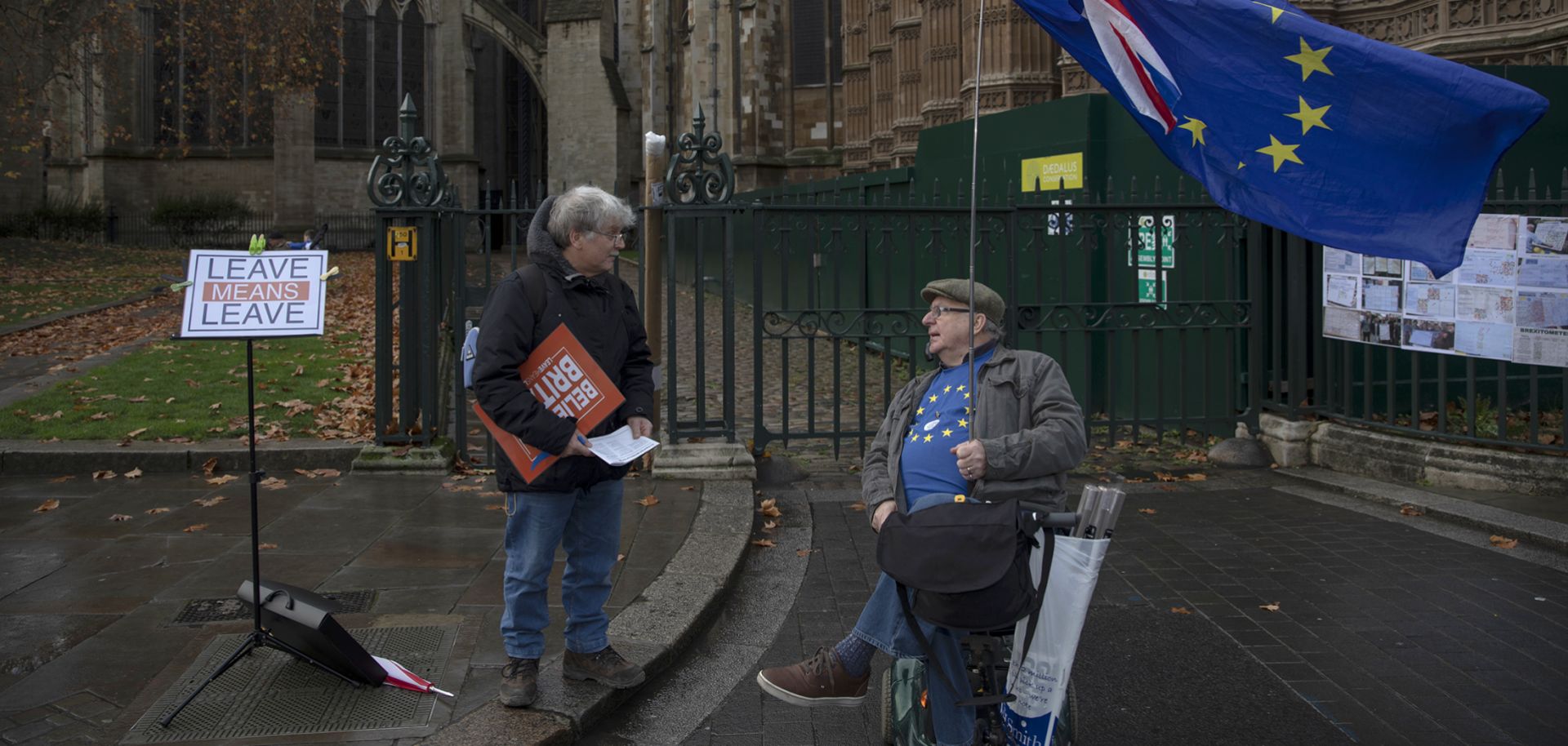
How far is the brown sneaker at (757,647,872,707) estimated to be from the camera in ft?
13.9

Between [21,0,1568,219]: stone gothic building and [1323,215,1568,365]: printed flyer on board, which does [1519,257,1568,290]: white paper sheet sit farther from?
[21,0,1568,219]: stone gothic building

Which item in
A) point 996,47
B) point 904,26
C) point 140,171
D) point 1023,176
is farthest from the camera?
point 140,171

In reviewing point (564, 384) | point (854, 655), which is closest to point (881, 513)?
point (854, 655)

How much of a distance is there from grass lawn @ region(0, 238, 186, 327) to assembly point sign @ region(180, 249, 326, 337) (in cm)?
1277

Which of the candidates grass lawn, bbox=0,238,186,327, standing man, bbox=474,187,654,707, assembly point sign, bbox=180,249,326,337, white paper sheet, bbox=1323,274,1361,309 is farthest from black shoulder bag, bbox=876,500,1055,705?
grass lawn, bbox=0,238,186,327

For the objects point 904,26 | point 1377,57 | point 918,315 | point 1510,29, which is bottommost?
point 918,315

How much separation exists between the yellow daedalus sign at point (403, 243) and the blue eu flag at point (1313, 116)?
5.10 meters

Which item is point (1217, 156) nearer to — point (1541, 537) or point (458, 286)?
point (1541, 537)

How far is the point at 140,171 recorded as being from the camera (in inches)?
1361

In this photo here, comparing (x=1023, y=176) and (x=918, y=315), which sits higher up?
(x=1023, y=176)

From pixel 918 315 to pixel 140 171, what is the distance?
31555 mm

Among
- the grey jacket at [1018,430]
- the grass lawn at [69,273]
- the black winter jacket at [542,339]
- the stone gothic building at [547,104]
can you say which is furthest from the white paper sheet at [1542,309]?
the stone gothic building at [547,104]

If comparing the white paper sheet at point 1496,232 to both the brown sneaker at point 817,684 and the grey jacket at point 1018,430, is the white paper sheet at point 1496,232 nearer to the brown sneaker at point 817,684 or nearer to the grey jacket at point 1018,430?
the grey jacket at point 1018,430

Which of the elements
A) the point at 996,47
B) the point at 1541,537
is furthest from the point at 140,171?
the point at 1541,537
